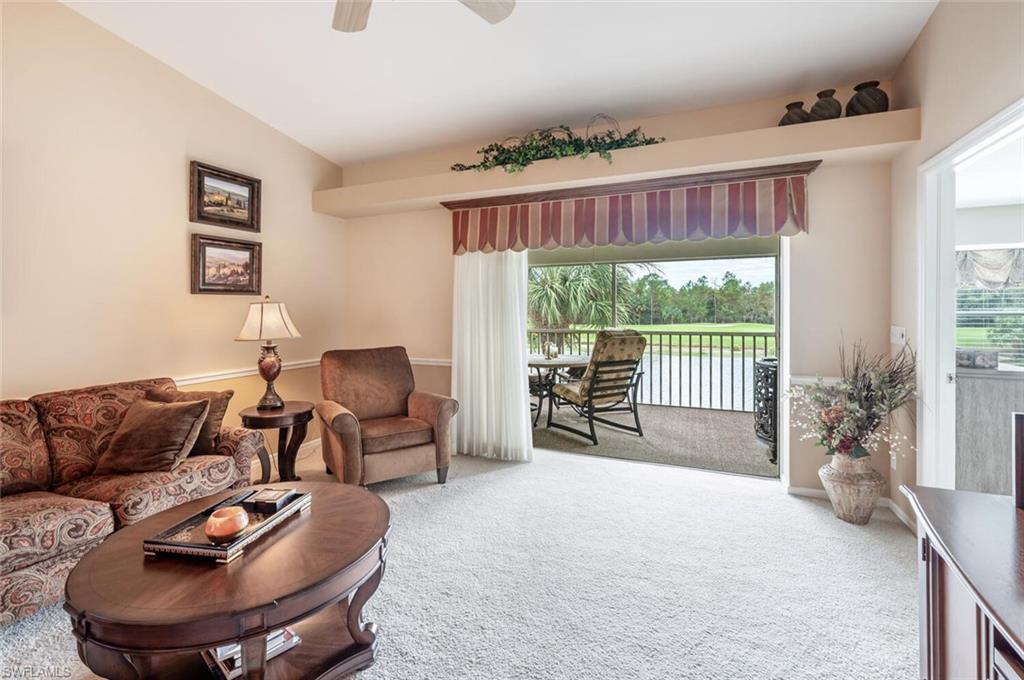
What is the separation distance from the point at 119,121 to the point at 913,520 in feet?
17.1

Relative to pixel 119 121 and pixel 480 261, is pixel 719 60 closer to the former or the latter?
pixel 480 261

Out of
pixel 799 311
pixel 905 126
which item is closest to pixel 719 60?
pixel 905 126

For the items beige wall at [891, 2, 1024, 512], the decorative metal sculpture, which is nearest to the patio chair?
the decorative metal sculpture

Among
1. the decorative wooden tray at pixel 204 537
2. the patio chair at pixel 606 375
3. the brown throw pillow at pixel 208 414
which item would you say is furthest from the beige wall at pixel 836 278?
the brown throw pillow at pixel 208 414

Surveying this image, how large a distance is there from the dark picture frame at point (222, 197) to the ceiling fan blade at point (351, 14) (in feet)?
6.64

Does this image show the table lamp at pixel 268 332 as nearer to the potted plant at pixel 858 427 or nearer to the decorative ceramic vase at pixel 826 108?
the potted plant at pixel 858 427

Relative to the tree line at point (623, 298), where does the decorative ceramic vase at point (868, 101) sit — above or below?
above

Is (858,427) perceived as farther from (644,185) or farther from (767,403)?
(644,185)

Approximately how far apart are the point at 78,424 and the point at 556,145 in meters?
3.34

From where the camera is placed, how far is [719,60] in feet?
9.46

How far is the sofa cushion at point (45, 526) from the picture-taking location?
71.4 inches

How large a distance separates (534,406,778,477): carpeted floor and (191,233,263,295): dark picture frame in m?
2.91

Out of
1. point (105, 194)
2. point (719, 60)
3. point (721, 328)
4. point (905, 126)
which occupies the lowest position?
point (721, 328)

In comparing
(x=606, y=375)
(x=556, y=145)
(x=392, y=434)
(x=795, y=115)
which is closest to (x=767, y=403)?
(x=606, y=375)
